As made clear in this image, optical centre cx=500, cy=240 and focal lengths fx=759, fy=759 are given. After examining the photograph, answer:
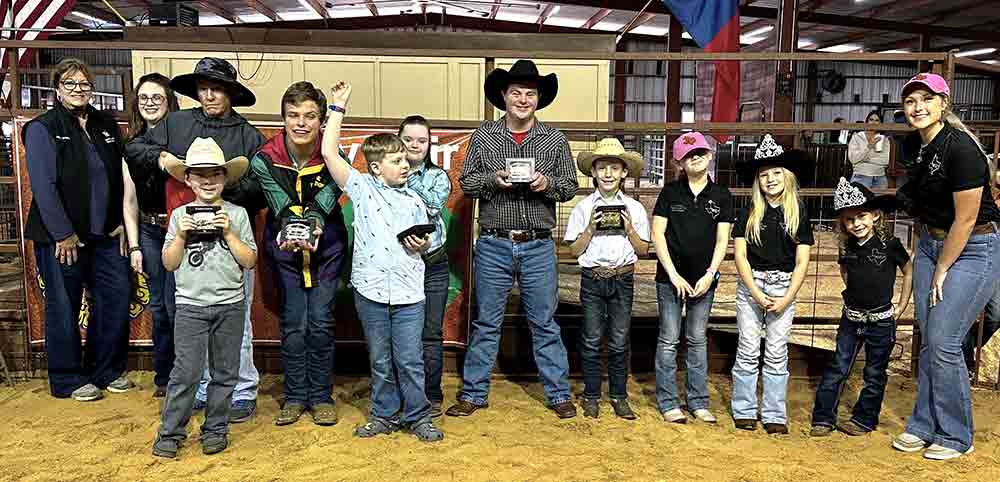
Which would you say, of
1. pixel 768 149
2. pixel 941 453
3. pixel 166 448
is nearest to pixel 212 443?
pixel 166 448

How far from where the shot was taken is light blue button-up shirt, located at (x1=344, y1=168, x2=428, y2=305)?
12.2 ft

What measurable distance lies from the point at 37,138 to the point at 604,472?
3504 millimetres

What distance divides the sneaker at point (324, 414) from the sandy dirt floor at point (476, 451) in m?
0.05

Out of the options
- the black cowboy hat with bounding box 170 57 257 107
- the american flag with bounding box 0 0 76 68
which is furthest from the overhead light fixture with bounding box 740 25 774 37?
the black cowboy hat with bounding box 170 57 257 107

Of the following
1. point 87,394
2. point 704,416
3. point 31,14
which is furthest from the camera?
point 31,14

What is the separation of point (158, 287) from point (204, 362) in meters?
0.87

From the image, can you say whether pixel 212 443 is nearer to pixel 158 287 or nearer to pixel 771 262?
pixel 158 287

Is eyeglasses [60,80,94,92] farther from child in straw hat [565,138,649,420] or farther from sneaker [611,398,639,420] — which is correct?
sneaker [611,398,639,420]

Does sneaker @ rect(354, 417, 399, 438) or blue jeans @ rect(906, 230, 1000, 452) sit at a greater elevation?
blue jeans @ rect(906, 230, 1000, 452)

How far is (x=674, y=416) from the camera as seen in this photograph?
13.9 ft

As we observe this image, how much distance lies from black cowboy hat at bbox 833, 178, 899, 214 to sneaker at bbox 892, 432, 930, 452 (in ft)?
3.87

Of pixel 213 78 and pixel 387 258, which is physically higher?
pixel 213 78

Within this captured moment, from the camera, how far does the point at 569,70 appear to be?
30.7 ft

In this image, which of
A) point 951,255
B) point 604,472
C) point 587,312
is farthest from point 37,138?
point 951,255
